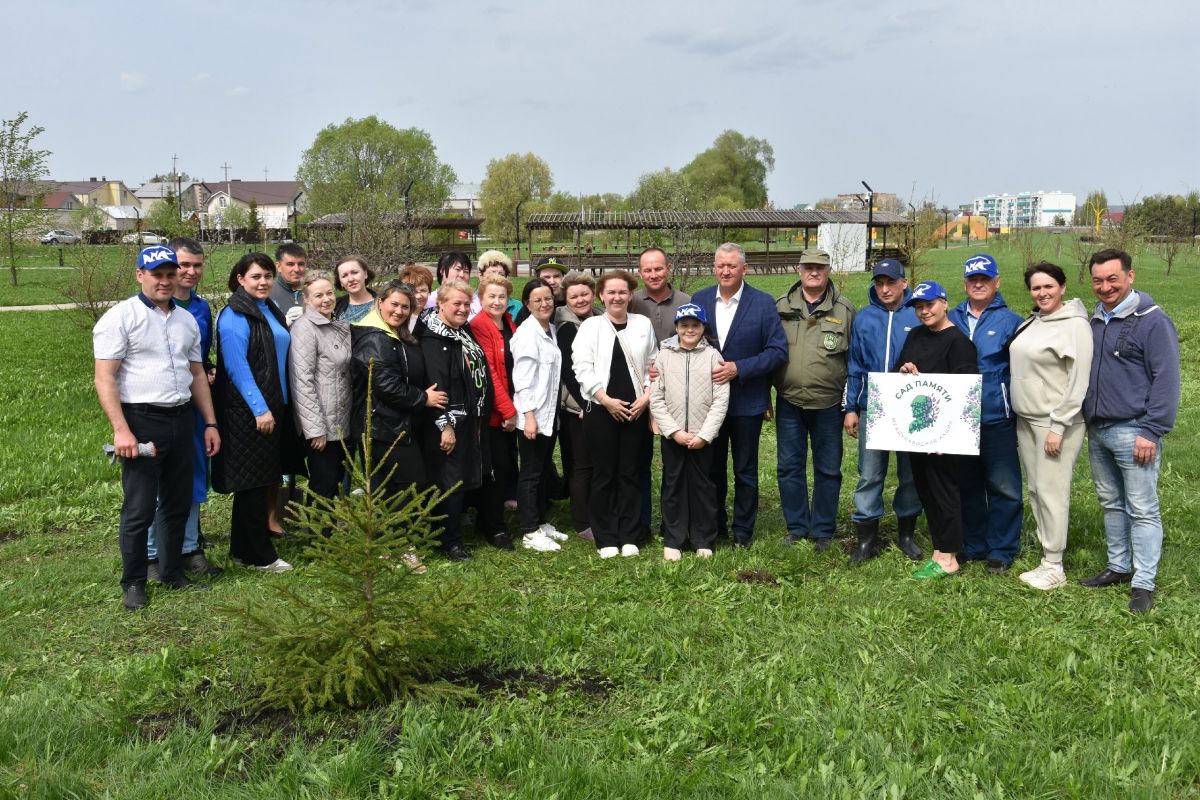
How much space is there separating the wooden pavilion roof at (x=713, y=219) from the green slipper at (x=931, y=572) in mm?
32247

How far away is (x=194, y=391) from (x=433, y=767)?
3.28m

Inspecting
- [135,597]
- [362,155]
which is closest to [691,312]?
[135,597]

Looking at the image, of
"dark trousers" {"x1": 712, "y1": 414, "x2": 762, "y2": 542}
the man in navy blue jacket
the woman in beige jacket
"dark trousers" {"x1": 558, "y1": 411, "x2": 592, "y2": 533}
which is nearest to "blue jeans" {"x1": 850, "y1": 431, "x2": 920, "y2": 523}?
"dark trousers" {"x1": 712, "y1": 414, "x2": 762, "y2": 542}

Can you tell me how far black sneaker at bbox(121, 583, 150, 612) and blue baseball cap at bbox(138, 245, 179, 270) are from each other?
1.87m

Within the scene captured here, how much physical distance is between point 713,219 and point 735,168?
4905 centimetres

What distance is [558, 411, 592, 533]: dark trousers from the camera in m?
6.63

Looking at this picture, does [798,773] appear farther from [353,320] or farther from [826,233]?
[826,233]

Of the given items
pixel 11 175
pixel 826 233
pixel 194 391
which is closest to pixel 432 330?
pixel 194 391

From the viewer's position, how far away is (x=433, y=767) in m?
3.52

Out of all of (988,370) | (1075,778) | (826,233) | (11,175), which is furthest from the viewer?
(826,233)

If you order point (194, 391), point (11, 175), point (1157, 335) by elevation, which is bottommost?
point (194, 391)

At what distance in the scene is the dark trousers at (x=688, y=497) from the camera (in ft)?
20.7

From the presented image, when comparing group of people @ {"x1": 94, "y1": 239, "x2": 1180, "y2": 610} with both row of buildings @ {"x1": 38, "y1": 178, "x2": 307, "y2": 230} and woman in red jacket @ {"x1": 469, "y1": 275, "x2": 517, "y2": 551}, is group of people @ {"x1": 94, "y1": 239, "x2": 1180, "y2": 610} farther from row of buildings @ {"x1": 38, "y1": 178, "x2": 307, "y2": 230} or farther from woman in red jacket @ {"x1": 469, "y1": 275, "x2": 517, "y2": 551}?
row of buildings @ {"x1": 38, "y1": 178, "x2": 307, "y2": 230}

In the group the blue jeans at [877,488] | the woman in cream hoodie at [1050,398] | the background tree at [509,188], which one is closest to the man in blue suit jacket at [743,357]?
the blue jeans at [877,488]
